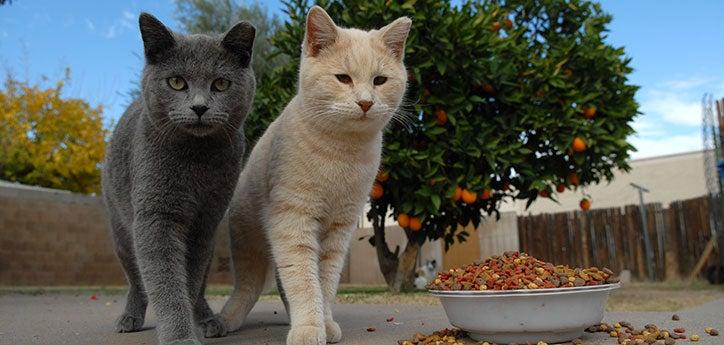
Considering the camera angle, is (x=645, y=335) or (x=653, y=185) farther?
(x=653, y=185)

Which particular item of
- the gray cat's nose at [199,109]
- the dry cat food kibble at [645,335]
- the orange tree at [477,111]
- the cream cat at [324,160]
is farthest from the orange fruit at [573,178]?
the gray cat's nose at [199,109]

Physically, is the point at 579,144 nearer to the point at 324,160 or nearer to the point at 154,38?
the point at 324,160

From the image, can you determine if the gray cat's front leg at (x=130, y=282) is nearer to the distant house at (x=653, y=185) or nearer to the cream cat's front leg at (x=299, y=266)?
the cream cat's front leg at (x=299, y=266)

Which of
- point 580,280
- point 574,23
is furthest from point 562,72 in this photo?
point 580,280

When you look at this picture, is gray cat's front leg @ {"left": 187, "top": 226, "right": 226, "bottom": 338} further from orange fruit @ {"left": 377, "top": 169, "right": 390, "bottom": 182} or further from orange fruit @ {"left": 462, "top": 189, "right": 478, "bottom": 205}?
orange fruit @ {"left": 462, "top": 189, "right": 478, "bottom": 205}

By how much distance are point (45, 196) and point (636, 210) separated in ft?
31.5

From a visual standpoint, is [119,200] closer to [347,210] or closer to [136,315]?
[136,315]

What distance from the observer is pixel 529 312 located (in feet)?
7.08

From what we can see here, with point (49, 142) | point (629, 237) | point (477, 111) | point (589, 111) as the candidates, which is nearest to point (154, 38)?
point (477, 111)

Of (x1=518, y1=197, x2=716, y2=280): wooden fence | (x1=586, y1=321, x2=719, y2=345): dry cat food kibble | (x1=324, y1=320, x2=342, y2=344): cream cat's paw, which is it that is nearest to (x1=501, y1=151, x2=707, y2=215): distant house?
(x1=518, y1=197, x2=716, y2=280): wooden fence

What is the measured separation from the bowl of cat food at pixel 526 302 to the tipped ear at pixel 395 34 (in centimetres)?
104

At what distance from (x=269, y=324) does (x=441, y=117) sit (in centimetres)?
259

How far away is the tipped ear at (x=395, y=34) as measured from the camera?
8.29ft

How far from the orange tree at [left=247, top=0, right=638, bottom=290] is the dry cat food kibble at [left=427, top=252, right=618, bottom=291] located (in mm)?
2242
